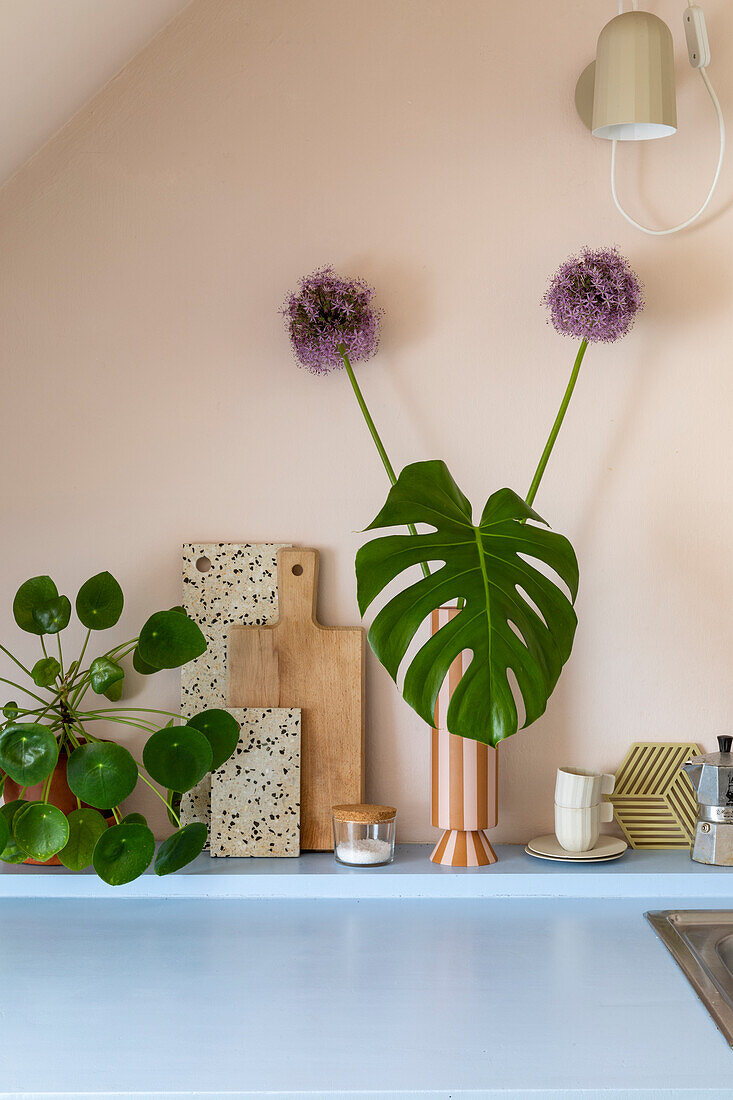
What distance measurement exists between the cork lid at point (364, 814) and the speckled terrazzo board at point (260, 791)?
69mm

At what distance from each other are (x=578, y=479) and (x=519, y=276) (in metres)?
0.29

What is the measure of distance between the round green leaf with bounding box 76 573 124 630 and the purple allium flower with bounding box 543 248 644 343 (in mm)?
659

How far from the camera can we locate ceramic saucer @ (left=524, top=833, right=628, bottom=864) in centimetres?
117

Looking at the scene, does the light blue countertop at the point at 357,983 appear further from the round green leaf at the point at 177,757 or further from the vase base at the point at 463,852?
the round green leaf at the point at 177,757

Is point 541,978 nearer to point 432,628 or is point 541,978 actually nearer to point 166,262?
point 432,628

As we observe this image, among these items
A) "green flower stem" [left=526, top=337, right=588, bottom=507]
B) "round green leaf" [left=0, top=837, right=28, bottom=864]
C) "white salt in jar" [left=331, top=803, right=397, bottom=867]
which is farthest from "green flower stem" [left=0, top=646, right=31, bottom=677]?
"green flower stem" [left=526, top=337, right=588, bottom=507]

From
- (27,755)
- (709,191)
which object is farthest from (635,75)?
(27,755)

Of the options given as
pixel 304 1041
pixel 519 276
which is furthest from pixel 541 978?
pixel 519 276

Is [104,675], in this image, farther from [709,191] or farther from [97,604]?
[709,191]

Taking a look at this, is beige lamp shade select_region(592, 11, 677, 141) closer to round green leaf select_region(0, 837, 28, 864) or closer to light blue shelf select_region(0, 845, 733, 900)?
light blue shelf select_region(0, 845, 733, 900)

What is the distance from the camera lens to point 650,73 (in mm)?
1129

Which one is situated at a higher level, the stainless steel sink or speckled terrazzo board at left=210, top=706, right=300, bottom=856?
speckled terrazzo board at left=210, top=706, right=300, bottom=856

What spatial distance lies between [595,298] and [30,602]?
0.79m

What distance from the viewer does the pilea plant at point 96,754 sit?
1.03 m
